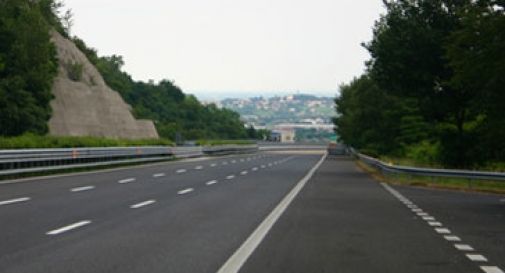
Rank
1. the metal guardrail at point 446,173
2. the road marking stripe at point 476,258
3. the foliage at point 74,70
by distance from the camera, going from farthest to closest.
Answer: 1. the foliage at point 74,70
2. the metal guardrail at point 446,173
3. the road marking stripe at point 476,258

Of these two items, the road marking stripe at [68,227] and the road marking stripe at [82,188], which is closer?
the road marking stripe at [68,227]

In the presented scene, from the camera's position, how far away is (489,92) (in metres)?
21.8

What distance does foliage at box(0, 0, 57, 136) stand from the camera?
6556cm

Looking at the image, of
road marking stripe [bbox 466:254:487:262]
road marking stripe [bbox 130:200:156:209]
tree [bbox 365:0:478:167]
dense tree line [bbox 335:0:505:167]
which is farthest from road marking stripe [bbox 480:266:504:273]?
tree [bbox 365:0:478:167]

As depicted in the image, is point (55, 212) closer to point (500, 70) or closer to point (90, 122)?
point (500, 70)

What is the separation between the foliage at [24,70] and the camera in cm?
6556

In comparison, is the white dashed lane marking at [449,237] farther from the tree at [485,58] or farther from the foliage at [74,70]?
the foliage at [74,70]

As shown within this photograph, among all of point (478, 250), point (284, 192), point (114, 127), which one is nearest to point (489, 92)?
point (284, 192)

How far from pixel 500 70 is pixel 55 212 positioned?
1168 centimetres

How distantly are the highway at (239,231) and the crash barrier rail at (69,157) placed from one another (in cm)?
264

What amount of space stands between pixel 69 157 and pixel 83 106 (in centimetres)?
4788

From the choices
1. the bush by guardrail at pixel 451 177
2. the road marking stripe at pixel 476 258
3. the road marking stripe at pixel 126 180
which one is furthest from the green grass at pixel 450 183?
the road marking stripe at pixel 476 258

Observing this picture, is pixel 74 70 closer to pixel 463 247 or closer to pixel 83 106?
pixel 83 106

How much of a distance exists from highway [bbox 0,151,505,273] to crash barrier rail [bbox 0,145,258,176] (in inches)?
104
